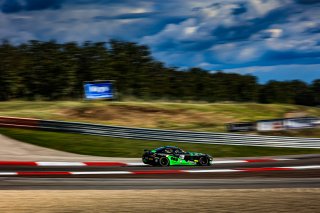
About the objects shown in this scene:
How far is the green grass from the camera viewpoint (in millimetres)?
21516

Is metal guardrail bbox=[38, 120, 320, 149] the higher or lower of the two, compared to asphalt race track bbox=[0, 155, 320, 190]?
higher

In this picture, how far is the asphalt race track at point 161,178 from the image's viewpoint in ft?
37.4

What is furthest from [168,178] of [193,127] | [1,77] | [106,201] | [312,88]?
[312,88]

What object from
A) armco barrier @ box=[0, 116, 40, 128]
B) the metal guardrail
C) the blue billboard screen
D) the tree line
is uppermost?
the tree line

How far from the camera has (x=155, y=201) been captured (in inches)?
323

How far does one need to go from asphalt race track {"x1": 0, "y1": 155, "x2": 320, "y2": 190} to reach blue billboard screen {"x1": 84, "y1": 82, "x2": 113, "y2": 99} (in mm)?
27020

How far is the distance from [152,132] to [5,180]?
1294 cm

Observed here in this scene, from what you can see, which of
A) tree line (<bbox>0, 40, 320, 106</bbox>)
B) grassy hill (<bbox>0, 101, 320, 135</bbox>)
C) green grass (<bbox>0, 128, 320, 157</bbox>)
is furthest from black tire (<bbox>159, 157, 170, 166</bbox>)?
tree line (<bbox>0, 40, 320, 106</bbox>)

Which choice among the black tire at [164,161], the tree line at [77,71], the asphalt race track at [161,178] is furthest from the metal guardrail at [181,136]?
the tree line at [77,71]

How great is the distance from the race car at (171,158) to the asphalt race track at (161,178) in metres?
0.55

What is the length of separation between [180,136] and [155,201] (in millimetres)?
16012

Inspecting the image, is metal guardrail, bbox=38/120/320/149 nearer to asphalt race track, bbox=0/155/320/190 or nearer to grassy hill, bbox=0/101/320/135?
grassy hill, bbox=0/101/320/135

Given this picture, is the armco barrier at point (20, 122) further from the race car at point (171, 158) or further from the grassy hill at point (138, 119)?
the race car at point (171, 158)

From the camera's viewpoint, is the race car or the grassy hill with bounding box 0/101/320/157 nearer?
the race car
